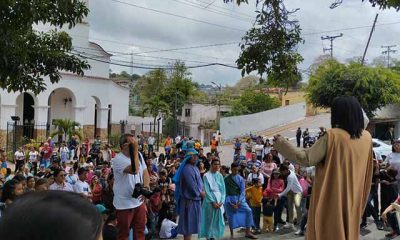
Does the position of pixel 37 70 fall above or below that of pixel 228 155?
above

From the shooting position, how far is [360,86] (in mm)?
29656

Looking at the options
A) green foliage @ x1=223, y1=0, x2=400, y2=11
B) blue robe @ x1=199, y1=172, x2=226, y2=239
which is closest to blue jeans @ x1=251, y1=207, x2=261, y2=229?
→ blue robe @ x1=199, y1=172, x2=226, y2=239

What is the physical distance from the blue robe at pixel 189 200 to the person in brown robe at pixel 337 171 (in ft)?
13.5

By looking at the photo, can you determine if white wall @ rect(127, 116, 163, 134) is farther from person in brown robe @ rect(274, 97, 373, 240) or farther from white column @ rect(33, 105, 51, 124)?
person in brown robe @ rect(274, 97, 373, 240)

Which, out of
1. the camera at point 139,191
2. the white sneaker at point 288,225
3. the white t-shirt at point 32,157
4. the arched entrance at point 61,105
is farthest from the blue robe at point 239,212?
the arched entrance at point 61,105

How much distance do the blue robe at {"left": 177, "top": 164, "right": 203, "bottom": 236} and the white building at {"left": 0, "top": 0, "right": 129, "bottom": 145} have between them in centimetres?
2345

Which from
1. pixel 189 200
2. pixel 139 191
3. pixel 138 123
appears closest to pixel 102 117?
pixel 138 123

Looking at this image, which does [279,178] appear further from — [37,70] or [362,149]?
[362,149]

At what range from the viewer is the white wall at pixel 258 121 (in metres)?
39.7

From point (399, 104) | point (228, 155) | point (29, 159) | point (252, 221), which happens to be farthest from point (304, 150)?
point (399, 104)

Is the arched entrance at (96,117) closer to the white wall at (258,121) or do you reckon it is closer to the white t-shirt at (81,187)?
the white wall at (258,121)

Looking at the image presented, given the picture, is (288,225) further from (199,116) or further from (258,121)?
(199,116)

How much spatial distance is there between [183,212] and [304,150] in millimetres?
4614

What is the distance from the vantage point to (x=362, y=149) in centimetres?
337
